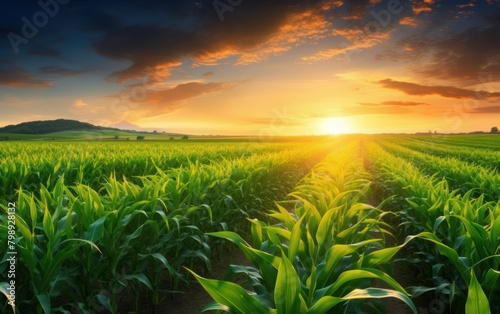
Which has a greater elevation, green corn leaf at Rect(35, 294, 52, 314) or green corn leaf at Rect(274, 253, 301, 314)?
green corn leaf at Rect(274, 253, 301, 314)

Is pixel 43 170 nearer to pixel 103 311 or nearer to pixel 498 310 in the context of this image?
pixel 103 311

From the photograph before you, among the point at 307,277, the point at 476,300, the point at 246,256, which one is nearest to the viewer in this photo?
the point at 476,300

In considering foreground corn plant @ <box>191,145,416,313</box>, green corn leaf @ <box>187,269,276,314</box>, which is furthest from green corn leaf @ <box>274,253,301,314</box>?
green corn leaf @ <box>187,269,276,314</box>

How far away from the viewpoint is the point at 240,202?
7.67 metres

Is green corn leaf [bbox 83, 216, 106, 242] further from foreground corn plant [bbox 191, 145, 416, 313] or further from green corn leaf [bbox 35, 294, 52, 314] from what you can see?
foreground corn plant [bbox 191, 145, 416, 313]

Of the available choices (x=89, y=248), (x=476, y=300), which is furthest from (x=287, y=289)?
(x=89, y=248)

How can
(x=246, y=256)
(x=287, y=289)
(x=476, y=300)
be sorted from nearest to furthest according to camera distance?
(x=476, y=300), (x=287, y=289), (x=246, y=256)

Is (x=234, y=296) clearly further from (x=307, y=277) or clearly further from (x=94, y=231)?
(x=94, y=231)

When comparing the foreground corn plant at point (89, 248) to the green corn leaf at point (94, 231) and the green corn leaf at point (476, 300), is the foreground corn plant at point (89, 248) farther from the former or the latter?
the green corn leaf at point (476, 300)

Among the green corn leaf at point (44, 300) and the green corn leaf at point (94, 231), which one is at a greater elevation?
the green corn leaf at point (94, 231)

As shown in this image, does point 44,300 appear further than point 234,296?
Yes

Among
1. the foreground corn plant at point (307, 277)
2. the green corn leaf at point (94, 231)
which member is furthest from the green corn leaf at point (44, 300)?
the foreground corn plant at point (307, 277)

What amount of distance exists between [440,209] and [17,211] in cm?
477

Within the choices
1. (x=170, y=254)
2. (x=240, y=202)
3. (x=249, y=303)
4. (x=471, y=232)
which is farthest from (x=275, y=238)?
(x=240, y=202)
